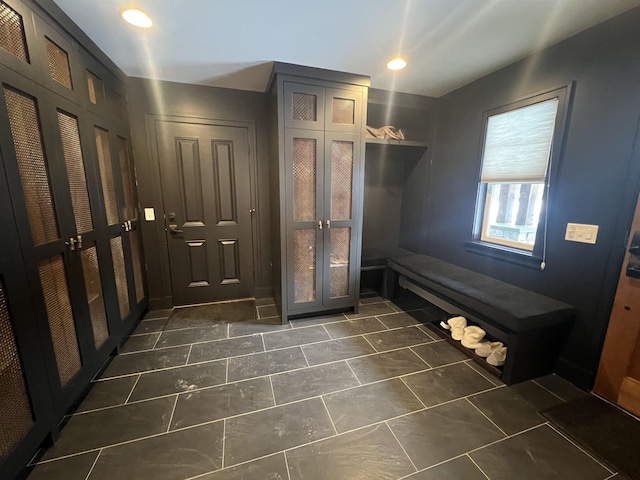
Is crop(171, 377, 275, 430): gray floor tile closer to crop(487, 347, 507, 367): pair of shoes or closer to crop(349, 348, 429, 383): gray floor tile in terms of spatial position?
crop(349, 348, 429, 383): gray floor tile

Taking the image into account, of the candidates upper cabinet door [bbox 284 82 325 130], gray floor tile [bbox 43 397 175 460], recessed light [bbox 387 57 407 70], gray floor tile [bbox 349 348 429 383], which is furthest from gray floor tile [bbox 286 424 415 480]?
recessed light [bbox 387 57 407 70]

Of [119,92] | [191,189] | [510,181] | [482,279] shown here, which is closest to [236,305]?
[191,189]

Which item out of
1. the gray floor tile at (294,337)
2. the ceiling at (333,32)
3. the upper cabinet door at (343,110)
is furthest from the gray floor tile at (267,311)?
the ceiling at (333,32)

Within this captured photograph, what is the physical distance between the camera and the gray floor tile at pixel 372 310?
9.18 feet

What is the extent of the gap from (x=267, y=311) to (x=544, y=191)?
2733 mm

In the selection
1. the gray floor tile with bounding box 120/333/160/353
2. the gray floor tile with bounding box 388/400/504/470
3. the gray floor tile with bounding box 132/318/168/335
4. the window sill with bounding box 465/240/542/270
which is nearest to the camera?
the gray floor tile with bounding box 388/400/504/470

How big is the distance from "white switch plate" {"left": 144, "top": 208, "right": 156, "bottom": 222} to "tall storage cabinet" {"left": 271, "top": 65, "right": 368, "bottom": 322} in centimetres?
135

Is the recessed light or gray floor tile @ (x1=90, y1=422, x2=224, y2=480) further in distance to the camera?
the recessed light

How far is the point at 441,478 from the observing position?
1200 millimetres

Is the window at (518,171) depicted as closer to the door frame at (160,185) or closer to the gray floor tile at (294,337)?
the gray floor tile at (294,337)

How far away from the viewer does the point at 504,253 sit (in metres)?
2.29

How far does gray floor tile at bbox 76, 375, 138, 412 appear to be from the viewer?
5.27ft

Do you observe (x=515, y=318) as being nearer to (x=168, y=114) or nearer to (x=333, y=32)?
(x=333, y=32)

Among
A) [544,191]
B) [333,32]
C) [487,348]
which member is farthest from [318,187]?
[487,348]
